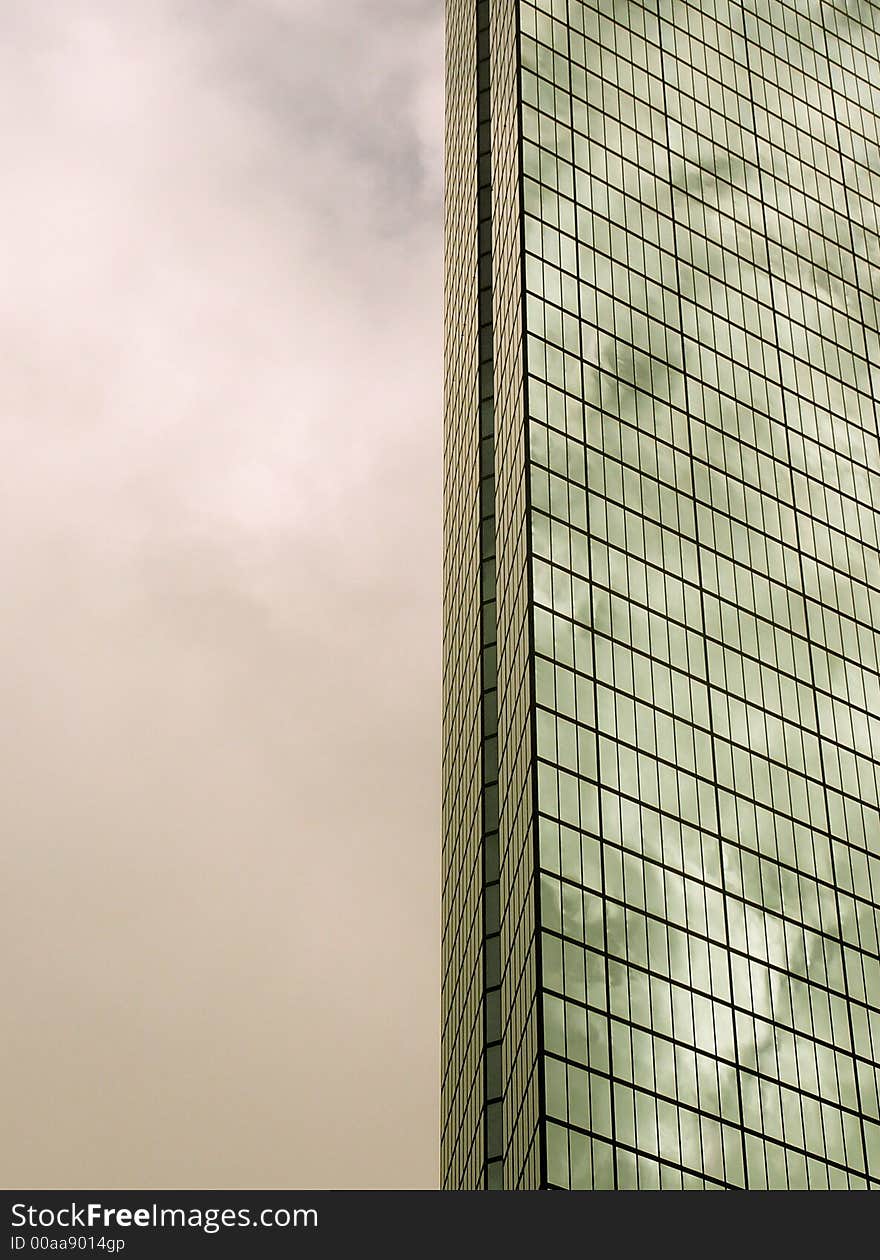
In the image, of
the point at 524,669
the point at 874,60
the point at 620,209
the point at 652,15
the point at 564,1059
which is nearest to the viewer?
the point at 564,1059

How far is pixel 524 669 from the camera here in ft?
305

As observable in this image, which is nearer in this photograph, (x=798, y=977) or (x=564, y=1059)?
(x=564, y=1059)

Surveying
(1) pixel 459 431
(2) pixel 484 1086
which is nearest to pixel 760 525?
(1) pixel 459 431

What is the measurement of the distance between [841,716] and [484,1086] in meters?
30.3

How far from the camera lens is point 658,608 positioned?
327 feet

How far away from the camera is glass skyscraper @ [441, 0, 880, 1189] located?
85.7 metres

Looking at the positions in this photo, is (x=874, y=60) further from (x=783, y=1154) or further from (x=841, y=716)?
(x=783, y=1154)

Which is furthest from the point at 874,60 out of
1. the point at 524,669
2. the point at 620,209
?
the point at 524,669

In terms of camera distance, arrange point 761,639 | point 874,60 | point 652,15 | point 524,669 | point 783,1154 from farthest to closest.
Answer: point 874,60, point 652,15, point 761,639, point 524,669, point 783,1154

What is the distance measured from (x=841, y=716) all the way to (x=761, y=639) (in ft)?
21.3

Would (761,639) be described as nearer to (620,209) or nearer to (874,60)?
(620,209)

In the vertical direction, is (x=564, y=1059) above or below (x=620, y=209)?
below

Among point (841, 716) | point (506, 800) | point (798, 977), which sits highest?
point (841, 716)

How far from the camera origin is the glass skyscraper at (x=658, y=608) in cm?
8569
